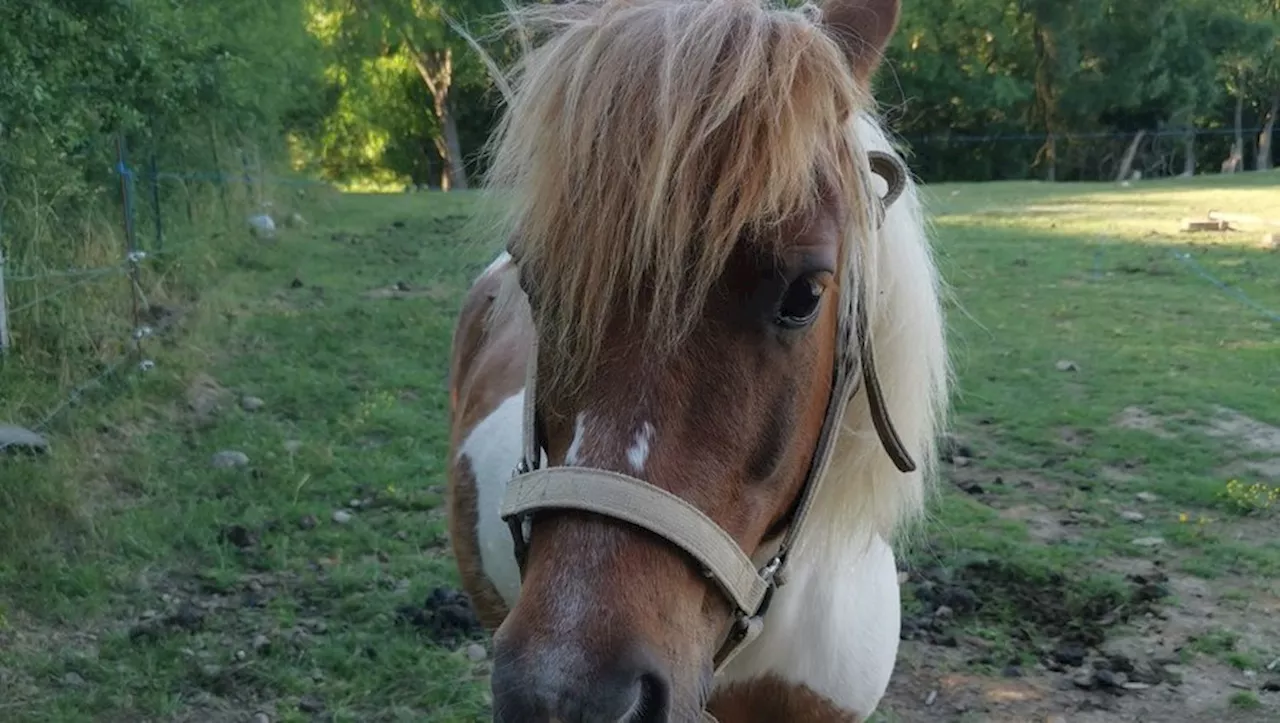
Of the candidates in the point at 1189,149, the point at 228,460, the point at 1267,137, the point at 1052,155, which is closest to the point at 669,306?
the point at 228,460

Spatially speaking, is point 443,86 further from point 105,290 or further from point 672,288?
point 672,288

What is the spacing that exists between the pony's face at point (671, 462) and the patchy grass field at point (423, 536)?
601mm

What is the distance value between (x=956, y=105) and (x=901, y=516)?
93.1ft

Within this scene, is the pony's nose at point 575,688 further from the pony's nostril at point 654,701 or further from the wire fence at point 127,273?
the wire fence at point 127,273

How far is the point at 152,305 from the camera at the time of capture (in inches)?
281

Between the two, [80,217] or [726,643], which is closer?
[726,643]

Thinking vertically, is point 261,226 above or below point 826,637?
below

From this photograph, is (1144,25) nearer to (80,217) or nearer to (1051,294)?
(1051,294)

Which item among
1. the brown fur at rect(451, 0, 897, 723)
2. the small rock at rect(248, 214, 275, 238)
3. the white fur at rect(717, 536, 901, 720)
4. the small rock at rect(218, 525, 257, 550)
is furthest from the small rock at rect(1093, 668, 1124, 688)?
the small rock at rect(248, 214, 275, 238)

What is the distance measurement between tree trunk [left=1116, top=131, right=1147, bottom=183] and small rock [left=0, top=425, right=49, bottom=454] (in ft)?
89.9

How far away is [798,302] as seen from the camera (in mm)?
1347

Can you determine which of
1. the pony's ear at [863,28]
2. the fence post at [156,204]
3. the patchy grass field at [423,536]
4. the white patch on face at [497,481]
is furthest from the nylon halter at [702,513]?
the fence post at [156,204]

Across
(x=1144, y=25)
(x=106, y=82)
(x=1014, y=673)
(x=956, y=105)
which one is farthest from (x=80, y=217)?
(x=1144, y=25)

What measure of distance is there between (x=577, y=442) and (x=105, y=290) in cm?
571
